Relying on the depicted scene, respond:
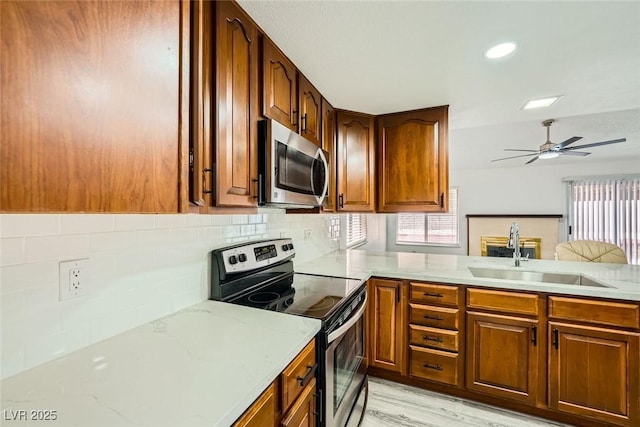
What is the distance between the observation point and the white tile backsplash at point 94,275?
2.48 ft

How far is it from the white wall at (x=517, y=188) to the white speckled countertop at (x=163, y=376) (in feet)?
18.8

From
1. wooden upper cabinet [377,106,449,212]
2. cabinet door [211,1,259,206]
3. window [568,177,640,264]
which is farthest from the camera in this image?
window [568,177,640,264]

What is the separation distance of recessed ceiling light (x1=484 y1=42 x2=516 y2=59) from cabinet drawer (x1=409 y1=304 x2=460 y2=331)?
1.62 m

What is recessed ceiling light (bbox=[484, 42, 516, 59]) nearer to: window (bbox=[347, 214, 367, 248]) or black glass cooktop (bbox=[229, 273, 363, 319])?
black glass cooktop (bbox=[229, 273, 363, 319])

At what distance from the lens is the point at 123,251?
1.02m

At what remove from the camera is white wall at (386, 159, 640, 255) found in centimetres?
523

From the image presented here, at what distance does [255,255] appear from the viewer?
1.61 meters

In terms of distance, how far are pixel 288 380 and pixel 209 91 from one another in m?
1.05

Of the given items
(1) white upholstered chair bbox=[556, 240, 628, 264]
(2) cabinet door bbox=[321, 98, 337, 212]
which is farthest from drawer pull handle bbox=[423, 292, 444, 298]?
(1) white upholstered chair bbox=[556, 240, 628, 264]

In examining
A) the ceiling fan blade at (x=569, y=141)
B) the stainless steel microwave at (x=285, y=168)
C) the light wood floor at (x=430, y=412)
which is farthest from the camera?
the ceiling fan blade at (x=569, y=141)

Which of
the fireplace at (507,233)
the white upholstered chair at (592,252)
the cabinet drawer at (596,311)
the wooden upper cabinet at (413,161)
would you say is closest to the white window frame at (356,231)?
the wooden upper cabinet at (413,161)

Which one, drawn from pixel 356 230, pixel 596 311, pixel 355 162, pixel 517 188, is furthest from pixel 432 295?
pixel 517 188

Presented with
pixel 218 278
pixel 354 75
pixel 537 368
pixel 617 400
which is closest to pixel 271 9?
pixel 354 75

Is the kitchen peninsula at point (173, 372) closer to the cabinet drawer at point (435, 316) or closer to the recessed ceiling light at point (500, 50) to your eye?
the cabinet drawer at point (435, 316)
